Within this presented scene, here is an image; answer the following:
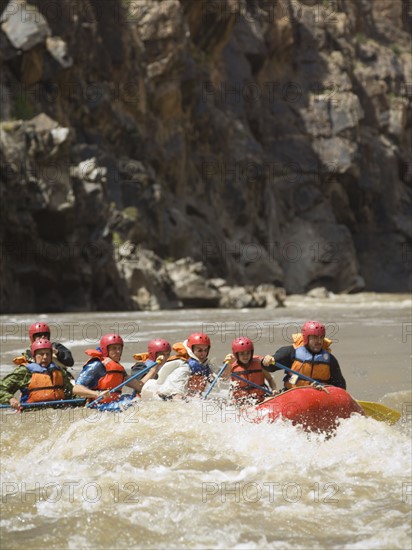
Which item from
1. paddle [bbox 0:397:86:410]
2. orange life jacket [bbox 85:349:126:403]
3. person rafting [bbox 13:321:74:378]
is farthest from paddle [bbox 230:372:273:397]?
person rafting [bbox 13:321:74:378]

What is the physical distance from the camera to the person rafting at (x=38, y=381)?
26.8ft

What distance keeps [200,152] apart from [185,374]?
34.2 metres

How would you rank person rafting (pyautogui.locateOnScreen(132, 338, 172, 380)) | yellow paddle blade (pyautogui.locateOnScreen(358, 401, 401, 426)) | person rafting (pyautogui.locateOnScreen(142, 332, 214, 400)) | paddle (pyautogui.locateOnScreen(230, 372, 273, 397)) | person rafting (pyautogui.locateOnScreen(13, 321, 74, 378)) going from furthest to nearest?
person rafting (pyautogui.locateOnScreen(13, 321, 74, 378)) < person rafting (pyautogui.locateOnScreen(132, 338, 172, 380)) < person rafting (pyautogui.locateOnScreen(142, 332, 214, 400)) < paddle (pyautogui.locateOnScreen(230, 372, 273, 397)) < yellow paddle blade (pyautogui.locateOnScreen(358, 401, 401, 426))

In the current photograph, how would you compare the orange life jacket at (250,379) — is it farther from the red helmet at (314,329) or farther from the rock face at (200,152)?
the rock face at (200,152)

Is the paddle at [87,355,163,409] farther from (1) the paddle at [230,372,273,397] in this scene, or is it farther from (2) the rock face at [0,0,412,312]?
(2) the rock face at [0,0,412,312]

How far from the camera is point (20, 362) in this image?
8516 mm

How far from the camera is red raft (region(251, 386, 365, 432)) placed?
283 inches

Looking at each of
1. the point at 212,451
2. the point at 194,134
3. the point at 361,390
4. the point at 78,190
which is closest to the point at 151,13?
the point at 194,134

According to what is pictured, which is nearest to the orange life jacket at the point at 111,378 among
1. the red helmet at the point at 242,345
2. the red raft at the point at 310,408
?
the red helmet at the point at 242,345

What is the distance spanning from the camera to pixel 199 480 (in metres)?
6.33

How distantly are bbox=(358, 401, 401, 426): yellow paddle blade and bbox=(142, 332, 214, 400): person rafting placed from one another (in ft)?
5.46

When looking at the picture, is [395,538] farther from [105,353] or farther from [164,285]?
[164,285]

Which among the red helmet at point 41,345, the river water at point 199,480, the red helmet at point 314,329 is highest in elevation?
the red helmet at point 314,329

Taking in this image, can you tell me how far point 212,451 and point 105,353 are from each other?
2.04 metres
